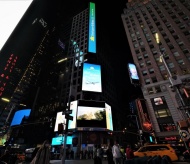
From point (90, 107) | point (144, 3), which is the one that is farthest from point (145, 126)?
point (144, 3)

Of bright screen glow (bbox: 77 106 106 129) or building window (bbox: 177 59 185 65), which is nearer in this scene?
bright screen glow (bbox: 77 106 106 129)

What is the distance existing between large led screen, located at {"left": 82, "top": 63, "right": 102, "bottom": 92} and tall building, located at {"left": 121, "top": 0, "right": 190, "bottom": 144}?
1555 cm

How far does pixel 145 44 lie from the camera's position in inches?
1845


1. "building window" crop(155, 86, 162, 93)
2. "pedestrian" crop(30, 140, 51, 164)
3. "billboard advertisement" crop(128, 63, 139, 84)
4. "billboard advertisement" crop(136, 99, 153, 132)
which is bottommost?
"pedestrian" crop(30, 140, 51, 164)

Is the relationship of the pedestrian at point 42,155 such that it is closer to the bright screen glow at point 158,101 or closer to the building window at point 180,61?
the bright screen glow at point 158,101

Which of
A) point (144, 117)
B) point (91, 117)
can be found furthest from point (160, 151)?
point (91, 117)

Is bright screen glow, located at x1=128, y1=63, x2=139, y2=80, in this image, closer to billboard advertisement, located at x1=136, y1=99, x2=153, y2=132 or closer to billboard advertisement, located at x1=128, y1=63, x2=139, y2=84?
billboard advertisement, located at x1=128, y1=63, x2=139, y2=84

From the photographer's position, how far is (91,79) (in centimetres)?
3525

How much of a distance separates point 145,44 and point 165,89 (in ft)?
64.7

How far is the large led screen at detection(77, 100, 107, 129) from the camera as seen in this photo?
3625 centimetres

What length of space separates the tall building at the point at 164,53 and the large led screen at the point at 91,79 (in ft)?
51.0

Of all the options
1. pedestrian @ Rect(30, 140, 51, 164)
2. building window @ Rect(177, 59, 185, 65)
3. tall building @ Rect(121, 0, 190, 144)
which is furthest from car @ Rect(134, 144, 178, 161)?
building window @ Rect(177, 59, 185, 65)

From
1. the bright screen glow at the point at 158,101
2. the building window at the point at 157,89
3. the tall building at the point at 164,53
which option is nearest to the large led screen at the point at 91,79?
the tall building at the point at 164,53

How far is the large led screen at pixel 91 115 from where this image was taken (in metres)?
36.2
